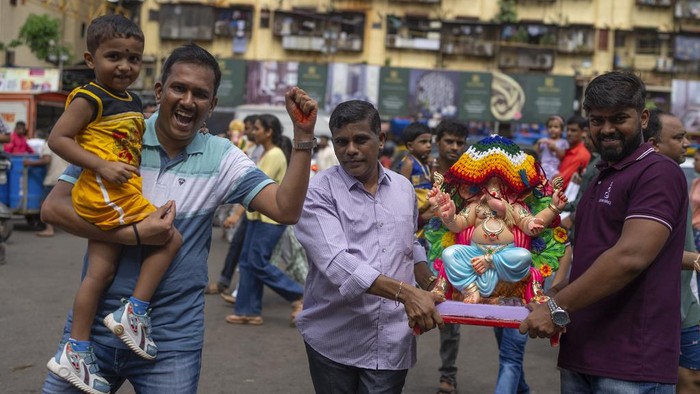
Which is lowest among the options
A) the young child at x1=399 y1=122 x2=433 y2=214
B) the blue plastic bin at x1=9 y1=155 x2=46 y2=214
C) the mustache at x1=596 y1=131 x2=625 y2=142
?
the blue plastic bin at x1=9 y1=155 x2=46 y2=214

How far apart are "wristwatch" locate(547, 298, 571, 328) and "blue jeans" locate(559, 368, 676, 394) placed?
0.82 ft

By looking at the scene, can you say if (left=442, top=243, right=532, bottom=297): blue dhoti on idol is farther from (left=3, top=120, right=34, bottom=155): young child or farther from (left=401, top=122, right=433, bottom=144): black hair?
(left=3, top=120, right=34, bottom=155): young child

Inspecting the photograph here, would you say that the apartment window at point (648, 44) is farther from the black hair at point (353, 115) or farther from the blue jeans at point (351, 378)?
the blue jeans at point (351, 378)

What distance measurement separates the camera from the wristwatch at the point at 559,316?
3.24m

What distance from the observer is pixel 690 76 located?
42.1 metres

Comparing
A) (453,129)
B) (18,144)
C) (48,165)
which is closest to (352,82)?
(18,144)

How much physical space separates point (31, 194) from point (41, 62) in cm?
2595

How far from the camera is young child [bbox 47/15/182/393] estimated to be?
10.2 feet

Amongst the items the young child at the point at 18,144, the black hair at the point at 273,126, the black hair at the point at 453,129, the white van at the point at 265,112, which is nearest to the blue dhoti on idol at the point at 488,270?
the black hair at the point at 453,129

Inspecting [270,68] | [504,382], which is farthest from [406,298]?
[270,68]

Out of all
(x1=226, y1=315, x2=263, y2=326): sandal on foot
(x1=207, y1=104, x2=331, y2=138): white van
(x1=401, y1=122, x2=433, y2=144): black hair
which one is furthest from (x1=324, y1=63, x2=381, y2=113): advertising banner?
(x1=401, y1=122, x2=433, y2=144): black hair

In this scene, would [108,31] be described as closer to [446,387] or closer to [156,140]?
[156,140]

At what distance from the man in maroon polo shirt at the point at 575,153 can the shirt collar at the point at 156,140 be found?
6416 mm

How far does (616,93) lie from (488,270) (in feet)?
3.37
